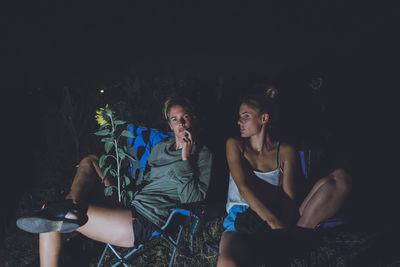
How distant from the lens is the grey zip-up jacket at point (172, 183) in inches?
93.8

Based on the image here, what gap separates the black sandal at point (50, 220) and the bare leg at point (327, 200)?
1.74 metres

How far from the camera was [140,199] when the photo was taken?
8.28 ft

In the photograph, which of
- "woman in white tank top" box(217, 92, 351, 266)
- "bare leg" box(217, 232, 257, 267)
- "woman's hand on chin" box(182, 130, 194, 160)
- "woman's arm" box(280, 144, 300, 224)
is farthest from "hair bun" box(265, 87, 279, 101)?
"bare leg" box(217, 232, 257, 267)

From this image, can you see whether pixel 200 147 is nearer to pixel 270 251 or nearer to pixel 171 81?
pixel 270 251

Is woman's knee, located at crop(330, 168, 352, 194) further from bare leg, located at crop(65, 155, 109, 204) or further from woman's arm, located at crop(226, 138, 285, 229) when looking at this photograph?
bare leg, located at crop(65, 155, 109, 204)

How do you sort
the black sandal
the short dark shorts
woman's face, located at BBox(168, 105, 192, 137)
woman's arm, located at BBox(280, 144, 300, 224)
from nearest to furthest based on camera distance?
the black sandal < the short dark shorts < woman's arm, located at BBox(280, 144, 300, 224) < woman's face, located at BBox(168, 105, 192, 137)

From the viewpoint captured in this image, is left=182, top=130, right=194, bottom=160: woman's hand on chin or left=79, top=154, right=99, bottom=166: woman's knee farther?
left=79, top=154, right=99, bottom=166: woman's knee

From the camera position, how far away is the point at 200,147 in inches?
108

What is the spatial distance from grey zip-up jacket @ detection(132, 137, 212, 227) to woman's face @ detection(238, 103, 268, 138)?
413 mm

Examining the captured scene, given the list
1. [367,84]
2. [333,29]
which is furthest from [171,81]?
[333,29]

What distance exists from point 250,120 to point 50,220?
1778 mm

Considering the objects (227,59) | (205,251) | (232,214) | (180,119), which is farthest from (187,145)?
(227,59)

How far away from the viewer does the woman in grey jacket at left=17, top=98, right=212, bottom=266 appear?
6.67 feet

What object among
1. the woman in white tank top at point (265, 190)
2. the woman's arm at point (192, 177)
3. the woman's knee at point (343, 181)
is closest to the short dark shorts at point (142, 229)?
the woman's arm at point (192, 177)
